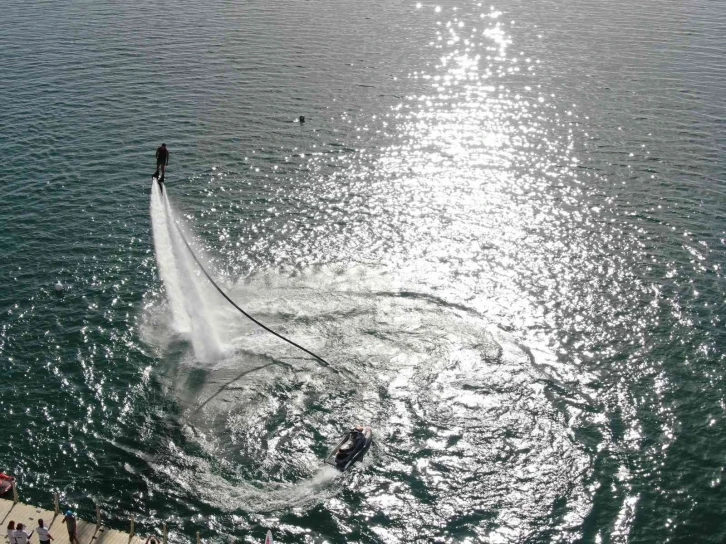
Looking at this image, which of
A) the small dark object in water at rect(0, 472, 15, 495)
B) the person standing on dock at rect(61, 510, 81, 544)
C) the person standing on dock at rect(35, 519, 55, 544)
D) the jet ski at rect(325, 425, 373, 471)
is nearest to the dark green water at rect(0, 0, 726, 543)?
the jet ski at rect(325, 425, 373, 471)

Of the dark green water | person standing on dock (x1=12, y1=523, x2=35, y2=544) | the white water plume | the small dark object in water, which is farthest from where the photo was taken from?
the white water plume

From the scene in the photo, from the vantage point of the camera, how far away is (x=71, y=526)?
1539 inches

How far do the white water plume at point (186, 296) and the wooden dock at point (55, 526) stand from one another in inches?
672

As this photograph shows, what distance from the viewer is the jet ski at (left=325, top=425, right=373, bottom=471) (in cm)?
4525

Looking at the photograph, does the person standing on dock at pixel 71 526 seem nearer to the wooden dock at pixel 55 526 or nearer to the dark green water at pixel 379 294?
the wooden dock at pixel 55 526

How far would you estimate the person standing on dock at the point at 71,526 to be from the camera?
38894 millimetres

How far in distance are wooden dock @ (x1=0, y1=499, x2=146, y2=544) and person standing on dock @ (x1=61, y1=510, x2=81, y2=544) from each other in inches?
15.9

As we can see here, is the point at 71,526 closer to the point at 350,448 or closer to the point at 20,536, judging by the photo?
the point at 20,536

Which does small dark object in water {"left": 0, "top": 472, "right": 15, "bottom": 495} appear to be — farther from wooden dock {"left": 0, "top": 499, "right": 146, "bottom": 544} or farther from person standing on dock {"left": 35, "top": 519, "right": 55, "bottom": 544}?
person standing on dock {"left": 35, "top": 519, "right": 55, "bottom": 544}

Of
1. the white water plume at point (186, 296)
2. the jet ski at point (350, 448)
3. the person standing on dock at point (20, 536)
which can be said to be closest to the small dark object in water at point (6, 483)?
the person standing on dock at point (20, 536)

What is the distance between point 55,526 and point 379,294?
104 feet

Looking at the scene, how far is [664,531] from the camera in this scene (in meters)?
41.8

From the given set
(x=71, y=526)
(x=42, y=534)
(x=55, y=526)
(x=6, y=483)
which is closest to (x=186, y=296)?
(x=6, y=483)

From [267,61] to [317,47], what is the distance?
37.2 feet
